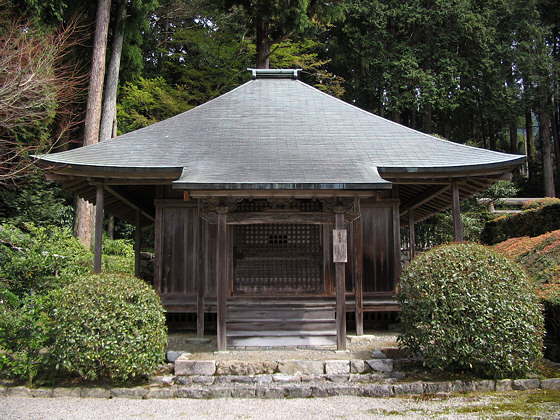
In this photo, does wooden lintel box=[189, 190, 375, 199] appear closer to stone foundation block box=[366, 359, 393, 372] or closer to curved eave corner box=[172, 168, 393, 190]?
curved eave corner box=[172, 168, 393, 190]

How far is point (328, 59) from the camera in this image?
78.9 feet

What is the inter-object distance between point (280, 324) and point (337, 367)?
2020mm

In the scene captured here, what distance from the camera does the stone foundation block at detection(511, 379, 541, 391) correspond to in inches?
224

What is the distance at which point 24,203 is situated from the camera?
15.2 meters

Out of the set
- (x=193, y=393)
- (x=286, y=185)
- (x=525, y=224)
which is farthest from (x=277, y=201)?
(x=525, y=224)

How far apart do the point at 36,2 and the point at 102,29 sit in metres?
2.00

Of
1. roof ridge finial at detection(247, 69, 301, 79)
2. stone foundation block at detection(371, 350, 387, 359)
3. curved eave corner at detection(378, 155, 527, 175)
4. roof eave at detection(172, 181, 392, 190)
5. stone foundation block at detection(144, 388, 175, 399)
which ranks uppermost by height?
roof ridge finial at detection(247, 69, 301, 79)

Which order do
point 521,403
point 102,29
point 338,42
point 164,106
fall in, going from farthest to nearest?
point 338,42
point 164,106
point 102,29
point 521,403

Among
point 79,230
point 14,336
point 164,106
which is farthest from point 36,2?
point 14,336

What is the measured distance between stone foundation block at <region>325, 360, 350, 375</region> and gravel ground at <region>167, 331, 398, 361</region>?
0.39m

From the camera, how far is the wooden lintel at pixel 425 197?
8.66 m

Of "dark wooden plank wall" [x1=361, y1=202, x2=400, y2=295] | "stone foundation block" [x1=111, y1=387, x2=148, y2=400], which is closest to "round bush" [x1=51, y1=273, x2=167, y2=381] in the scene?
"stone foundation block" [x1=111, y1=387, x2=148, y2=400]

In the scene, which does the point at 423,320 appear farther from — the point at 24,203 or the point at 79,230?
the point at 24,203

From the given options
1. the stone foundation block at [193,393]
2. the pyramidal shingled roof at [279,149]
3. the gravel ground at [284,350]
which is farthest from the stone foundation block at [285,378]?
the pyramidal shingled roof at [279,149]
